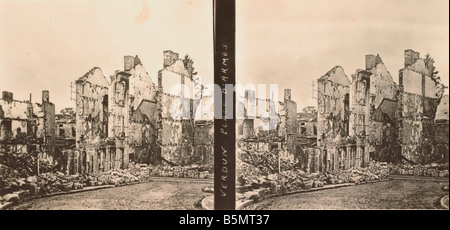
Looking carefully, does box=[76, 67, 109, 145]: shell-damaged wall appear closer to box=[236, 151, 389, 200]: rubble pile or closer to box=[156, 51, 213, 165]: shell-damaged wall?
box=[156, 51, 213, 165]: shell-damaged wall

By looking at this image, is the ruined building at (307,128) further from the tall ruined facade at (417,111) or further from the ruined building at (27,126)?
the ruined building at (27,126)

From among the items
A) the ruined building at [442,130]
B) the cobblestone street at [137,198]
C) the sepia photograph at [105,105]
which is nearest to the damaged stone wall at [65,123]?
the sepia photograph at [105,105]

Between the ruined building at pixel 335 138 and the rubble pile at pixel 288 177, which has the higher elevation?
the ruined building at pixel 335 138

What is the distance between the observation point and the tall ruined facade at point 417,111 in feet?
4.83

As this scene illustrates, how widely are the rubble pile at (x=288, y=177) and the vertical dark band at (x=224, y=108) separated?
64mm

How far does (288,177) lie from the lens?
4.94ft

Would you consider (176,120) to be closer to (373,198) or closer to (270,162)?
(270,162)

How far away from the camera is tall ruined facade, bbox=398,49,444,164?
1.47 meters

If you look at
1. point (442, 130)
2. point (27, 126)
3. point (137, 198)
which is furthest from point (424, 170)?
point (27, 126)

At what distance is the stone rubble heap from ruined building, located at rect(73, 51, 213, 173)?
3cm

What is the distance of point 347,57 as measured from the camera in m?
1.46

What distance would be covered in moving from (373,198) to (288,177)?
0.34m
